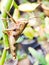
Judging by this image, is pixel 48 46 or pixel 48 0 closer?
pixel 48 46

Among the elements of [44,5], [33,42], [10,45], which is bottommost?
[10,45]

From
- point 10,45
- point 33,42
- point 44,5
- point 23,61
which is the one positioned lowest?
point 10,45

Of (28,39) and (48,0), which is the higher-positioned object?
(48,0)

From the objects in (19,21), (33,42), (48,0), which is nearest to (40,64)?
(33,42)

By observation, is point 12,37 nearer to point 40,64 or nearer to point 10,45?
point 10,45

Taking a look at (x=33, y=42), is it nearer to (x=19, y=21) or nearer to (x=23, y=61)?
(x=23, y=61)

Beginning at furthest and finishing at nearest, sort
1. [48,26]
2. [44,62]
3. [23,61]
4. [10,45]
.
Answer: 1. [23,61]
2. [48,26]
3. [44,62]
4. [10,45]

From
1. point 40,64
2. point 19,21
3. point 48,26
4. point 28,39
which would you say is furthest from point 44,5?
point 19,21

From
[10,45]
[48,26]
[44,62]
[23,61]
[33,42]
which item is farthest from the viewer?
[33,42]

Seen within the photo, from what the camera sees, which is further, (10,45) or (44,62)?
(44,62)
